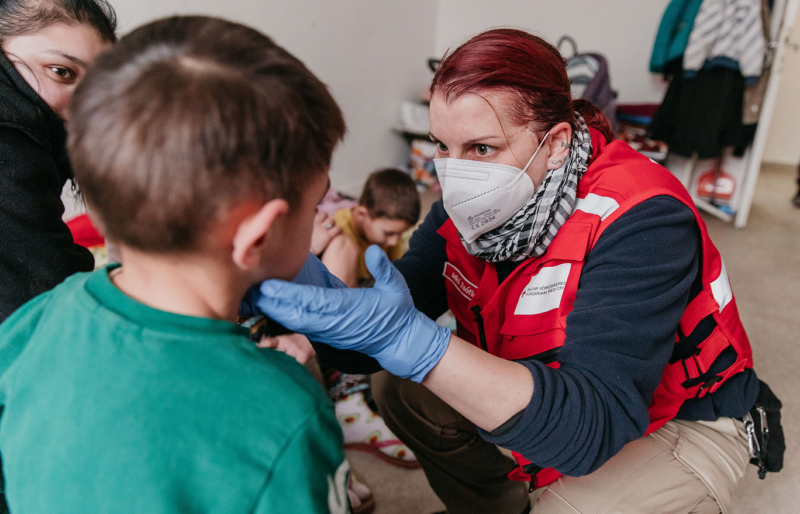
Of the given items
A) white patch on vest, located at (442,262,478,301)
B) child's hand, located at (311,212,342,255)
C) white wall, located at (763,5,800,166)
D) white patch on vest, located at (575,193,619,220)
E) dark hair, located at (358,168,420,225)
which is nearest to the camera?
white patch on vest, located at (575,193,619,220)

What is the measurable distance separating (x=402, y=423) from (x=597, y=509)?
510 mm

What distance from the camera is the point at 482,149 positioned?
1024mm

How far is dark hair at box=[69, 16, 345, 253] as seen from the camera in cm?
48

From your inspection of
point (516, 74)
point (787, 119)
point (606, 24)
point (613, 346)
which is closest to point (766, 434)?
point (613, 346)

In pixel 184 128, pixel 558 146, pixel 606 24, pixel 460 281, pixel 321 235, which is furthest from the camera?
pixel 606 24

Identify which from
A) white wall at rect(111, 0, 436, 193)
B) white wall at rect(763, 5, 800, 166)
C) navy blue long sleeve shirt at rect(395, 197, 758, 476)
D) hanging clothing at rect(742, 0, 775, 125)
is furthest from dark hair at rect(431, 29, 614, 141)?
white wall at rect(763, 5, 800, 166)

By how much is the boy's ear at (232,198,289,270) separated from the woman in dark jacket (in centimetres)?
58

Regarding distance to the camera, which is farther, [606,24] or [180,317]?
[606,24]

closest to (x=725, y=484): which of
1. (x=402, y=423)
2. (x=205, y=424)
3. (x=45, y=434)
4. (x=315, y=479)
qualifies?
(x=402, y=423)

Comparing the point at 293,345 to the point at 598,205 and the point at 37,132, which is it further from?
the point at 598,205

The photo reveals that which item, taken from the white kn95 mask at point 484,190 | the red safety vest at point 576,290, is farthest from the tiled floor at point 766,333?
the white kn95 mask at point 484,190

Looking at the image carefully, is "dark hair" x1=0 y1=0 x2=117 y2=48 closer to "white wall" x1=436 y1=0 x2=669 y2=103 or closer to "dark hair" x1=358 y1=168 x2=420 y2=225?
"dark hair" x1=358 y1=168 x2=420 y2=225

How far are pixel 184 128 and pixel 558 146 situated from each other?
2.63 feet

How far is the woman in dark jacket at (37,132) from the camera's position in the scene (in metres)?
0.87
